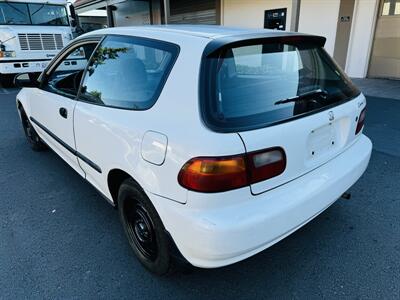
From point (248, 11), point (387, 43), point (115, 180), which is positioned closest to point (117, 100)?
point (115, 180)

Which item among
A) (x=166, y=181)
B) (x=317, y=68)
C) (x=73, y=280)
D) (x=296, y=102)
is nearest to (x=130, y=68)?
(x=166, y=181)

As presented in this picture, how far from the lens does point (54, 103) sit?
310cm

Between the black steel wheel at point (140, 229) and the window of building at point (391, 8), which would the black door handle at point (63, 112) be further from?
the window of building at point (391, 8)

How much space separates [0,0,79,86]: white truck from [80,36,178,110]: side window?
26.3 feet

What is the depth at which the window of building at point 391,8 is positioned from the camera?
8094 mm

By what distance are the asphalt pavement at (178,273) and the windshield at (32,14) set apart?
299 inches

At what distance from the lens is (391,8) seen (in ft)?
26.9

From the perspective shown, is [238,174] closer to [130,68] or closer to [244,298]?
[244,298]

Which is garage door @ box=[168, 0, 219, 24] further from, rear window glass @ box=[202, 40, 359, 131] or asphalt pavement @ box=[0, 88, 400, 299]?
rear window glass @ box=[202, 40, 359, 131]

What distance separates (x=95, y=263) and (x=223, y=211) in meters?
1.26

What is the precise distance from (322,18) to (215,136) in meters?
9.43

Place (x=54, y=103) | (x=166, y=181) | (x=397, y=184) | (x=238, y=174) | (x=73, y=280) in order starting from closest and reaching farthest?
1. (x=238, y=174)
2. (x=166, y=181)
3. (x=73, y=280)
4. (x=54, y=103)
5. (x=397, y=184)

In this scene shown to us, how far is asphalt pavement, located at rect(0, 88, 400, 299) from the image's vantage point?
2.09 m

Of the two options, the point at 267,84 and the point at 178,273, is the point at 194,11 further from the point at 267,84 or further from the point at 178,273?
the point at 178,273
